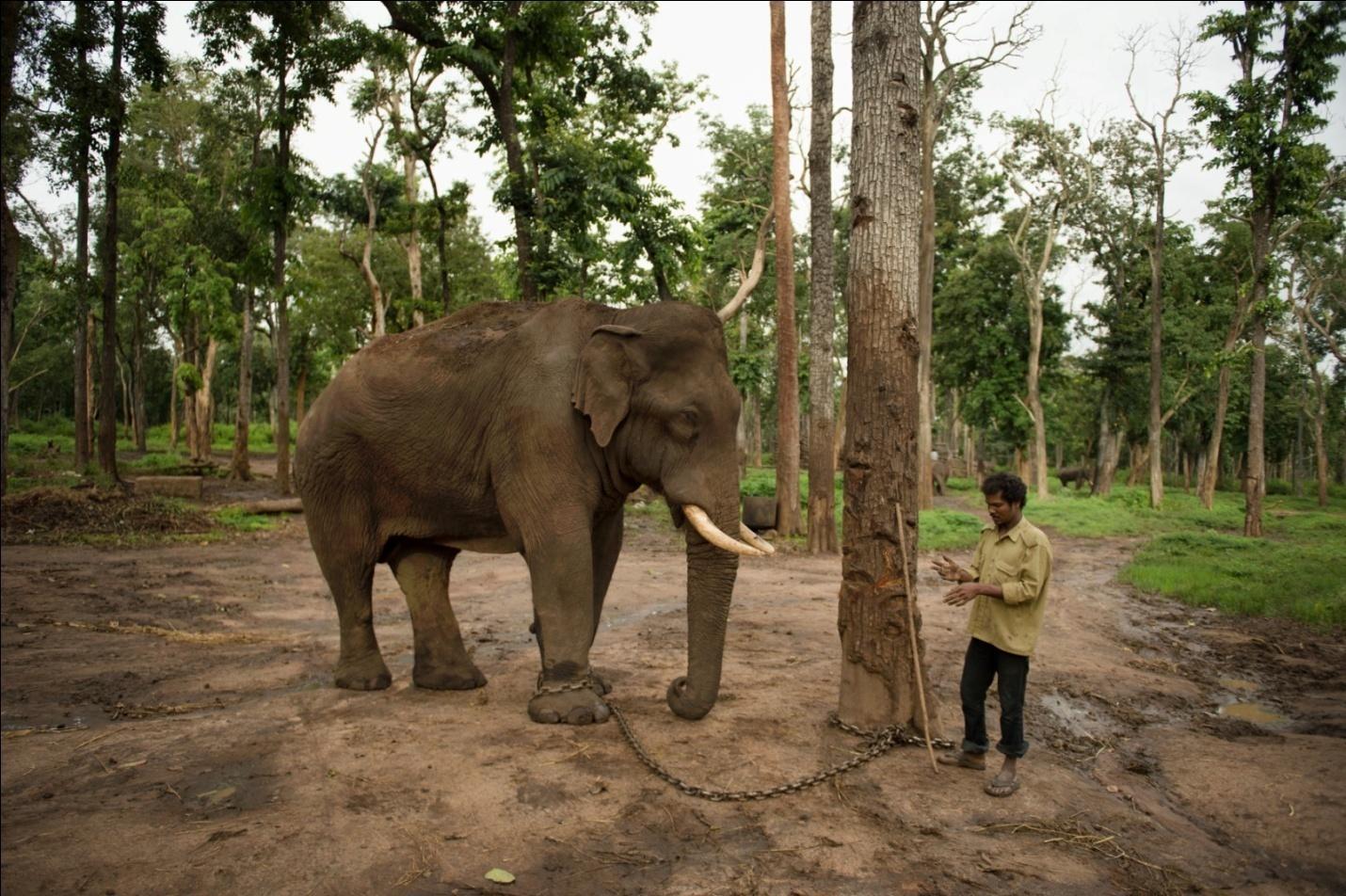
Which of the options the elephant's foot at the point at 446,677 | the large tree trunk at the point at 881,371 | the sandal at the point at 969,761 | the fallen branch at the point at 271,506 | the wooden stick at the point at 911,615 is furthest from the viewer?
the fallen branch at the point at 271,506

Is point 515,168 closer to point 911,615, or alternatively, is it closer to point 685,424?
point 685,424

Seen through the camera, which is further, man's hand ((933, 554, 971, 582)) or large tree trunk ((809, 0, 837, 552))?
large tree trunk ((809, 0, 837, 552))

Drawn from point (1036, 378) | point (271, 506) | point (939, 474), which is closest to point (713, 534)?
point (271, 506)

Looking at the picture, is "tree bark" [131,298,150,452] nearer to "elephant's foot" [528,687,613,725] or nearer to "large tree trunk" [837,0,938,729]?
"elephant's foot" [528,687,613,725]

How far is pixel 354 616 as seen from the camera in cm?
623

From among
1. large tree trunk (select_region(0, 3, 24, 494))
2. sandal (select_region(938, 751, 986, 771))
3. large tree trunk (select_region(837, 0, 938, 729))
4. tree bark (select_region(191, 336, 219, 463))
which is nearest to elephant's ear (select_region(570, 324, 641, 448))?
large tree trunk (select_region(837, 0, 938, 729))

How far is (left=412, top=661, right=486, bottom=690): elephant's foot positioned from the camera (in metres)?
6.11

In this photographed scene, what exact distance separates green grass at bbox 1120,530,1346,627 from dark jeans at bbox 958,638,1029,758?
19.1 feet

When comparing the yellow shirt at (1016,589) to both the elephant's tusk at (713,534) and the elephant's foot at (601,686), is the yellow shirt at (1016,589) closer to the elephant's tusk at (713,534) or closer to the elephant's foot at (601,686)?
the elephant's tusk at (713,534)

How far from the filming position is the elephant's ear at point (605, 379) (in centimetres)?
540

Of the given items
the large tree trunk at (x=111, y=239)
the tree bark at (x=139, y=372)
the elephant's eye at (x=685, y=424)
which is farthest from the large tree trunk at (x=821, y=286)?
the tree bark at (x=139, y=372)

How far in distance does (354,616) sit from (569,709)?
2.00 meters

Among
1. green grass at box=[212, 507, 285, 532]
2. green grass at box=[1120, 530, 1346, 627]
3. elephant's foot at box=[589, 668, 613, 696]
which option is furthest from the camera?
green grass at box=[212, 507, 285, 532]

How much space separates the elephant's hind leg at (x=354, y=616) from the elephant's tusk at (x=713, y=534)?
8.28 feet
